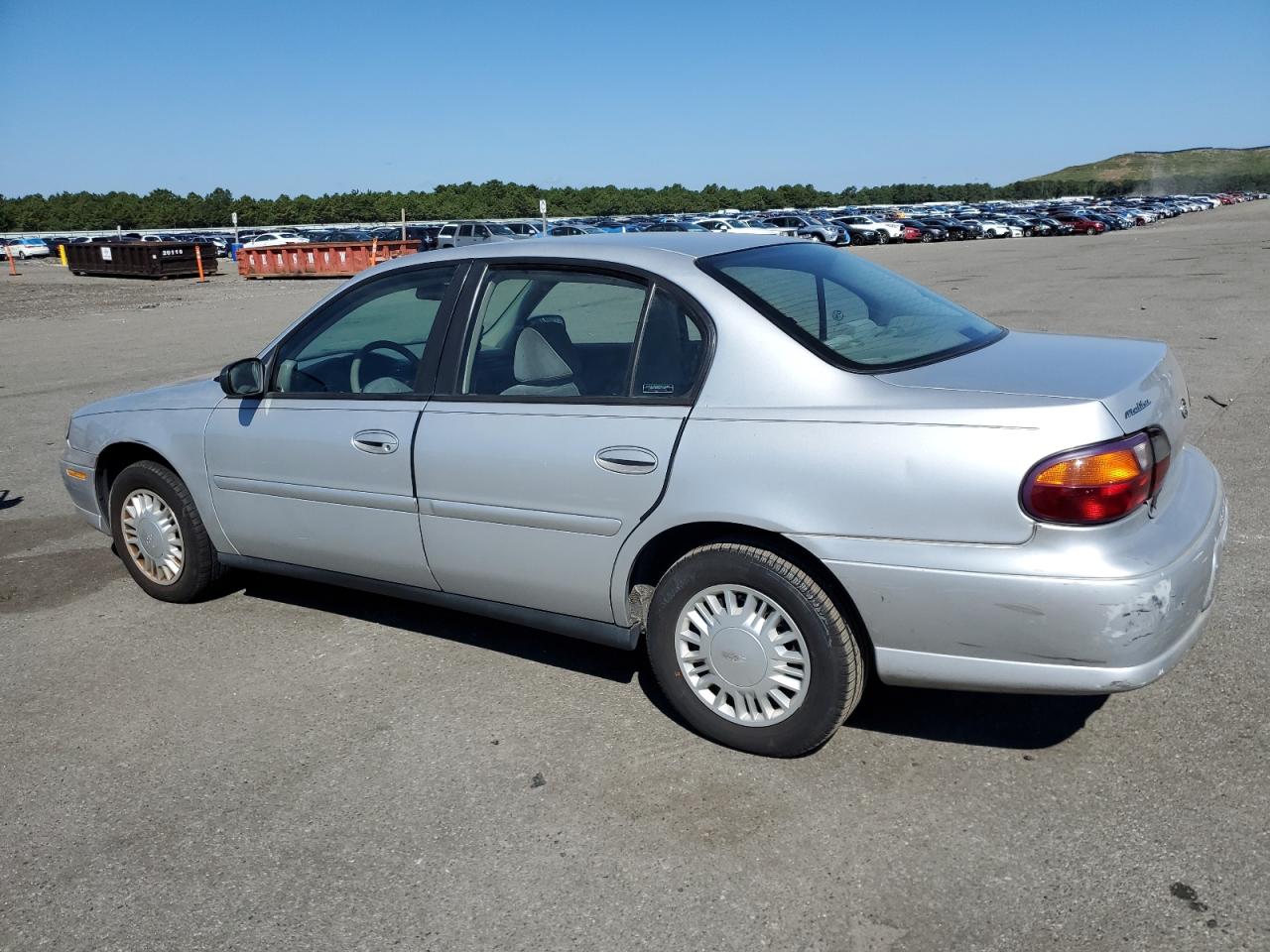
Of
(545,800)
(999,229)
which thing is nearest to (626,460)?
(545,800)

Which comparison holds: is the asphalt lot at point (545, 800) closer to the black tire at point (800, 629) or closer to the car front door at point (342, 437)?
the black tire at point (800, 629)

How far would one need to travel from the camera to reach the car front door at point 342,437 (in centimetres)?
399

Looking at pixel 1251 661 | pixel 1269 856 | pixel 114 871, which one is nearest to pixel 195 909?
pixel 114 871

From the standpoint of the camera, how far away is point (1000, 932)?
2.55 metres

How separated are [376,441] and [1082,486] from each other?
2.45m

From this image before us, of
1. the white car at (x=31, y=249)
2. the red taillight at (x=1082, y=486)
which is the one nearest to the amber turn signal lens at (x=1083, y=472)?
the red taillight at (x=1082, y=486)

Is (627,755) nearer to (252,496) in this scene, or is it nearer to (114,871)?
(114,871)

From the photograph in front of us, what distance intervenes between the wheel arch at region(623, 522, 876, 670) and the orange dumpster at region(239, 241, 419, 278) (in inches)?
1273

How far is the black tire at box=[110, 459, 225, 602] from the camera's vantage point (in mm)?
4730

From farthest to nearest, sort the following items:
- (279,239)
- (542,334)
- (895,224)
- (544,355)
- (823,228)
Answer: (895,224) < (279,239) < (823,228) < (542,334) < (544,355)

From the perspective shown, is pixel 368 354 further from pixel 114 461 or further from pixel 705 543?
pixel 705 543

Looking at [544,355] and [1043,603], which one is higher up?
[544,355]

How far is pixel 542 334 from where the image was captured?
406 centimetres

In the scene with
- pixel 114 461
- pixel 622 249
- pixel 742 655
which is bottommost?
pixel 742 655
